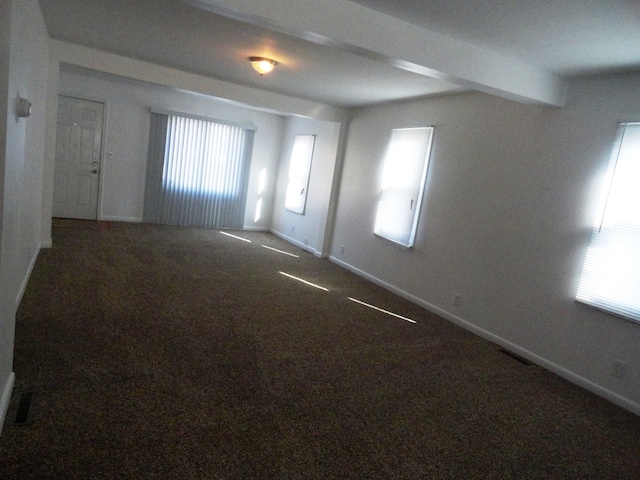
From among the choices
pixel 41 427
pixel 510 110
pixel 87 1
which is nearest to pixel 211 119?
pixel 87 1

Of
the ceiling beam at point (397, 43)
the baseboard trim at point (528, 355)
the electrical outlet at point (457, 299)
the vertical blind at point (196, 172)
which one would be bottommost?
the baseboard trim at point (528, 355)

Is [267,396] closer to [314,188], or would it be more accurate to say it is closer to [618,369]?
[618,369]

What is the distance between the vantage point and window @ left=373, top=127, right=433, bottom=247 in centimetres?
504

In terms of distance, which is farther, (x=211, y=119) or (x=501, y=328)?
(x=211, y=119)

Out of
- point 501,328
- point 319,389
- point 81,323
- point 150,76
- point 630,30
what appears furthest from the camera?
point 150,76

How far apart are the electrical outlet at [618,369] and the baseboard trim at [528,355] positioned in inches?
5.3

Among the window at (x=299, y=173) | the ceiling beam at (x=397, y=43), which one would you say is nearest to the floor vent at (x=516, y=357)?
the ceiling beam at (x=397, y=43)

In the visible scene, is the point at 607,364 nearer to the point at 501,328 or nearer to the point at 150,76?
the point at 501,328

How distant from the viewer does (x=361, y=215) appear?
612 cm

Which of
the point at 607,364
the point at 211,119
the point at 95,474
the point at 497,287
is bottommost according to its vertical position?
the point at 95,474

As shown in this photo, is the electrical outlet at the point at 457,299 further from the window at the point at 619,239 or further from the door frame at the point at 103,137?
the door frame at the point at 103,137

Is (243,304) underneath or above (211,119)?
underneath

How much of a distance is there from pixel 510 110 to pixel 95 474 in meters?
4.14

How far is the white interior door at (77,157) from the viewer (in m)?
6.74
